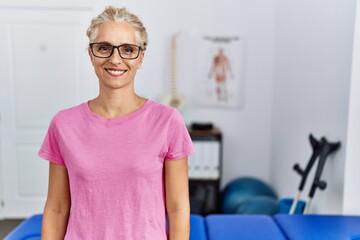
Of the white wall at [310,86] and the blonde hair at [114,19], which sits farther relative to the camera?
the white wall at [310,86]

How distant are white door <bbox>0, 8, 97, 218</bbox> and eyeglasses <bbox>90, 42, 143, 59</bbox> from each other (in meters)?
2.63

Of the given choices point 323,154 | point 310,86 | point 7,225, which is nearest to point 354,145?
point 323,154

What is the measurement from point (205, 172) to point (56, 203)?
2362mm

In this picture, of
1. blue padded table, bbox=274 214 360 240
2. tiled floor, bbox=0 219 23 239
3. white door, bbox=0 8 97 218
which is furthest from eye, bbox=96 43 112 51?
tiled floor, bbox=0 219 23 239

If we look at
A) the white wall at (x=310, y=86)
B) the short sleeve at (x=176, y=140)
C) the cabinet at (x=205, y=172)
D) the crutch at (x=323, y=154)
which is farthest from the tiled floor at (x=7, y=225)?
the short sleeve at (x=176, y=140)

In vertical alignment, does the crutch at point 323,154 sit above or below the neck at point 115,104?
below

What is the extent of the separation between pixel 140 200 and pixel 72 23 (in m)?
2.88

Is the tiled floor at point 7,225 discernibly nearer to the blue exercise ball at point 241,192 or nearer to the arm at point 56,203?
the blue exercise ball at point 241,192

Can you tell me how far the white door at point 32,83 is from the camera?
11.6ft

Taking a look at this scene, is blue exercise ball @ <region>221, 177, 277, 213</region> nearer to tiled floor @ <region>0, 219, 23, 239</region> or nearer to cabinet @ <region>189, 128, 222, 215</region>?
cabinet @ <region>189, 128, 222, 215</region>

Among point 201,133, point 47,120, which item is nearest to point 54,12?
point 47,120

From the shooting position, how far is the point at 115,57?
104cm

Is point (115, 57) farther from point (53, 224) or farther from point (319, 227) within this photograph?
point (319, 227)

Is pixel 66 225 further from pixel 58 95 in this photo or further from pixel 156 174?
pixel 58 95
